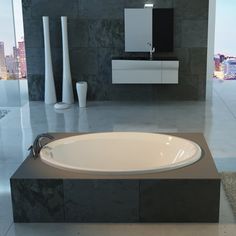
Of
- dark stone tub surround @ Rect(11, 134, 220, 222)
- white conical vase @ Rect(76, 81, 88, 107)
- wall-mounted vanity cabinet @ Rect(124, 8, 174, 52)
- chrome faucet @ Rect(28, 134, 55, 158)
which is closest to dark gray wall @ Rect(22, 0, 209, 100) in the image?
wall-mounted vanity cabinet @ Rect(124, 8, 174, 52)

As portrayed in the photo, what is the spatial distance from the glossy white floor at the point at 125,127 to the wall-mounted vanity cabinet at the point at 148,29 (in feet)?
2.86

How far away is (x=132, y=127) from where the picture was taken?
→ 5188mm

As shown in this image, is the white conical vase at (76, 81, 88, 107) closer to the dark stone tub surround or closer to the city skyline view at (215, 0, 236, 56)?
the city skyline view at (215, 0, 236, 56)

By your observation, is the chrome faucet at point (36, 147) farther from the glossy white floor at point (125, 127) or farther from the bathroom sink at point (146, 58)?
the bathroom sink at point (146, 58)

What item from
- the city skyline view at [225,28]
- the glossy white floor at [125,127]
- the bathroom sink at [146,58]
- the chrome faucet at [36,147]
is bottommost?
the glossy white floor at [125,127]

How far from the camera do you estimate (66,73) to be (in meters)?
6.48

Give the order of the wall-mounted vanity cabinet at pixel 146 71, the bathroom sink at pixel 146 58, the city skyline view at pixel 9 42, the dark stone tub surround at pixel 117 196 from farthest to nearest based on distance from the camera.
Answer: the bathroom sink at pixel 146 58
the wall-mounted vanity cabinet at pixel 146 71
the city skyline view at pixel 9 42
the dark stone tub surround at pixel 117 196

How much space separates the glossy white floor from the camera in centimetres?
283

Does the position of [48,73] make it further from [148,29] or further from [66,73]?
[148,29]

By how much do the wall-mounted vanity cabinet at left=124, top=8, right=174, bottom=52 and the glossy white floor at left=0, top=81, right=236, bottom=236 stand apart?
0.87 metres

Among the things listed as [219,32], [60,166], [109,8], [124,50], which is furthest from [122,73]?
[60,166]

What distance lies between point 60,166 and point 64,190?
0.20m

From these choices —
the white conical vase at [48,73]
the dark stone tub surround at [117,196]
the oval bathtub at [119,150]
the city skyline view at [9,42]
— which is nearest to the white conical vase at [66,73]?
the white conical vase at [48,73]

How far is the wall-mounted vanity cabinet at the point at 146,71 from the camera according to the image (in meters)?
6.12
